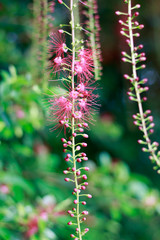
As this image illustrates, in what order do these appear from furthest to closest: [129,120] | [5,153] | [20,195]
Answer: [129,120] < [5,153] < [20,195]

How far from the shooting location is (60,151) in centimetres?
205

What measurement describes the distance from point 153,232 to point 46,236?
4.04 ft

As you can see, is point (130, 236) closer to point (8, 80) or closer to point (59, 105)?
point (8, 80)

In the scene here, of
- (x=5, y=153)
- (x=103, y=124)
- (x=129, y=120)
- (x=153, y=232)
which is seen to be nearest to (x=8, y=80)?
(x=5, y=153)

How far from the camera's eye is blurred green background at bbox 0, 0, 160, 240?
1206 millimetres

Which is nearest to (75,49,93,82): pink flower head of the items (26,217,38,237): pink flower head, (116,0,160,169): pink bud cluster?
(116,0,160,169): pink bud cluster

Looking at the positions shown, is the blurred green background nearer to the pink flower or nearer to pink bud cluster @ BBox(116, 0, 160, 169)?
the pink flower

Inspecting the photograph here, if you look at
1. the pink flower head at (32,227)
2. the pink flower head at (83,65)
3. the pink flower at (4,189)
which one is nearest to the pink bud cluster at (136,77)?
the pink flower head at (83,65)

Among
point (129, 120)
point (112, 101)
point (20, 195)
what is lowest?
point (20, 195)

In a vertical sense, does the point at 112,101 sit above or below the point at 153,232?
above

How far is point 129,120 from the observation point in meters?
2.38

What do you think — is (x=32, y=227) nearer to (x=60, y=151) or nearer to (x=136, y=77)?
(x=136, y=77)

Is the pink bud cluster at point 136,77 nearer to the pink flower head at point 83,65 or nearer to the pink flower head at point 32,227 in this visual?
the pink flower head at point 83,65

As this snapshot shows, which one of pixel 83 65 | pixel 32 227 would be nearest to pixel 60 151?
pixel 32 227
